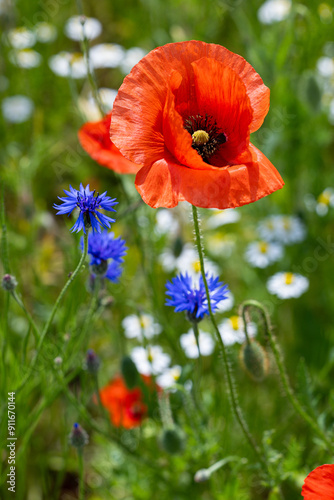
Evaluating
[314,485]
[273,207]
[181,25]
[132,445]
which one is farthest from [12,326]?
[181,25]

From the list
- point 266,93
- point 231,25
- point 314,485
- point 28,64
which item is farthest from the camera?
point 231,25

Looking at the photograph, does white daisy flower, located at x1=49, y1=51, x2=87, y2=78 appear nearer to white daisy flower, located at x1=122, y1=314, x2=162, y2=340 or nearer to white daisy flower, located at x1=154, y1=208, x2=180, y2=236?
white daisy flower, located at x1=154, y1=208, x2=180, y2=236

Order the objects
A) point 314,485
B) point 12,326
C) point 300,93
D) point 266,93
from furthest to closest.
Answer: point 300,93
point 12,326
point 266,93
point 314,485

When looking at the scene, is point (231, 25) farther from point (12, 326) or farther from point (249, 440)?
point (249, 440)

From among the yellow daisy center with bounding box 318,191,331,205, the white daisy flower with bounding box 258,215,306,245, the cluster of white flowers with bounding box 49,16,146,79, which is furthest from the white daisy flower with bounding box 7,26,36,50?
the yellow daisy center with bounding box 318,191,331,205

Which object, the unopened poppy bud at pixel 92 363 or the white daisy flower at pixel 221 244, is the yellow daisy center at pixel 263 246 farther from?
the unopened poppy bud at pixel 92 363

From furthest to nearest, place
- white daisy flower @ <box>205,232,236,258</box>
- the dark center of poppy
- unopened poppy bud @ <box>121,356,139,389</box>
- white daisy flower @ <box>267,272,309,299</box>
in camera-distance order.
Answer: white daisy flower @ <box>205,232,236,258</box>
white daisy flower @ <box>267,272,309,299</box>
unopened poppy bud @ <box>121,356,139,389</box>
the dark center of poppy

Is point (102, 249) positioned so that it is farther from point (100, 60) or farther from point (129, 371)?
point (100, 60)
